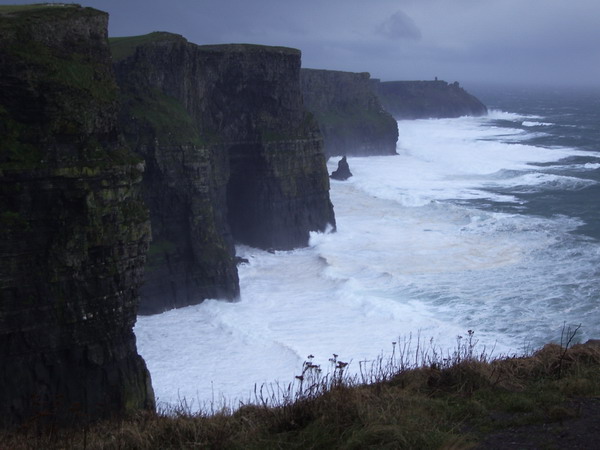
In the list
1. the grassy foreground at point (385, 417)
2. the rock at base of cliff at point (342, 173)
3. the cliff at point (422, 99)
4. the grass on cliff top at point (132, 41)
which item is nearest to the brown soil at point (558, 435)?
the grassy foreground at point (385, 417)

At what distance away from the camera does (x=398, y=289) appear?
98.7 feet

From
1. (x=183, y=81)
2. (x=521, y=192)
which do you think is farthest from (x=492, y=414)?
(x=521, y=192)

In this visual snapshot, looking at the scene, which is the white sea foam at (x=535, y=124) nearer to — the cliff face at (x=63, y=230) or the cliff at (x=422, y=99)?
the cliff at (x=422, y=99)

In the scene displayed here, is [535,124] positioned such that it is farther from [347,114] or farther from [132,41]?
[132,41]

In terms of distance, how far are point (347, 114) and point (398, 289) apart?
50832 millimetres

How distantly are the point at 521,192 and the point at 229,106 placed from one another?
2568 cm

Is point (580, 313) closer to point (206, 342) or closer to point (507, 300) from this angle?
point (507, 300)

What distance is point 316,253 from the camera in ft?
123

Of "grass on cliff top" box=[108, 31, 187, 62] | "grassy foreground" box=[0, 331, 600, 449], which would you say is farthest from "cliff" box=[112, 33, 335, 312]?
"grassy foreground" box=[0, 331, 600, 449]

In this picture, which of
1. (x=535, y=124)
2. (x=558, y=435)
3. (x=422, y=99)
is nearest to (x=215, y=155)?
(x=558, y=435)

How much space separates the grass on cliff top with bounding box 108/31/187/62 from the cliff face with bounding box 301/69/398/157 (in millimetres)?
41373

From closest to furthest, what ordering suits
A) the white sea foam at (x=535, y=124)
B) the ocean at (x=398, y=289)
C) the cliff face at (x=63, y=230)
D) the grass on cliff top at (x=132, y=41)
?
1. the cliff face at (x=63, y=230)
2. the ocean at (x=398, y=289)
3. the grass on cliff top at (x=132, y=41)
4. the white sea foam at (x=535, y=124)

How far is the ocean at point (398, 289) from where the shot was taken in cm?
2328

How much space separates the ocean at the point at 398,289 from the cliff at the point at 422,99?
63699 millimetres
